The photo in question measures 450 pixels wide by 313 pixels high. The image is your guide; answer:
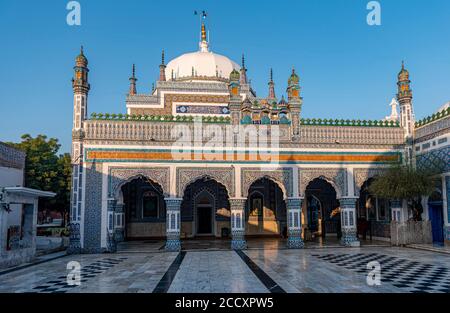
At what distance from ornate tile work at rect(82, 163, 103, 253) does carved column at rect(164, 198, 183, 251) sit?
76.5 inches

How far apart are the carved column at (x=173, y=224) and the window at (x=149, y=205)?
4068 millimetres

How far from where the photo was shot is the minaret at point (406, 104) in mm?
12906

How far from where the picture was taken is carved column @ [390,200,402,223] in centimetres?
1261

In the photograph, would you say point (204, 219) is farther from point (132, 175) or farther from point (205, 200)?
point (132, 175)

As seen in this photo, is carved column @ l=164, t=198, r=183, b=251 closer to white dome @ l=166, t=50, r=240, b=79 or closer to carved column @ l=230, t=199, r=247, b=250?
carved column @ l=230, t=199, r=247, b=250

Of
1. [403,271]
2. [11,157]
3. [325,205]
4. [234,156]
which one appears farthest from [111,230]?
[325,205]

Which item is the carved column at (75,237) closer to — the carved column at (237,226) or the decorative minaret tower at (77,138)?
the decorative minaret tower at (77,138)

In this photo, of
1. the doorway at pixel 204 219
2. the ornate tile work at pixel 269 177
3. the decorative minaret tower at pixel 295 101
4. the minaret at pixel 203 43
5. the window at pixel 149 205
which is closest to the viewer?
the ornate tile work at pixel 269 177

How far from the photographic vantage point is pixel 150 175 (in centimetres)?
1167

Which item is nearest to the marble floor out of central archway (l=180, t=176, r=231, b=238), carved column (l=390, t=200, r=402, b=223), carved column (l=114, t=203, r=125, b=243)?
carved column (l=390, t=200, r=402, b=223)

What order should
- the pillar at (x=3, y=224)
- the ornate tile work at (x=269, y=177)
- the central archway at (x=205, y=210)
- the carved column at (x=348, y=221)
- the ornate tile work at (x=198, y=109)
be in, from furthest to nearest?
1. the ornate tile work at (x=198, y=109)
2. the central archway at (x=205, y=210)
3. the carved column at (x=348, y=221)
4. the ornate tile work at (x=269, y=177)
5. the pillar at (x=3, y=224)

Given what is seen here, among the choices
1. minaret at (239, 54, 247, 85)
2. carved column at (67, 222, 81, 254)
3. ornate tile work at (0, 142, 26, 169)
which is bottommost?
carved column at (67, 222, 81, 254)

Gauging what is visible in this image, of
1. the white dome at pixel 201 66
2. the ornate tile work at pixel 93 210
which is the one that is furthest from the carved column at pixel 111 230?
the white dome at pixel 201 66
